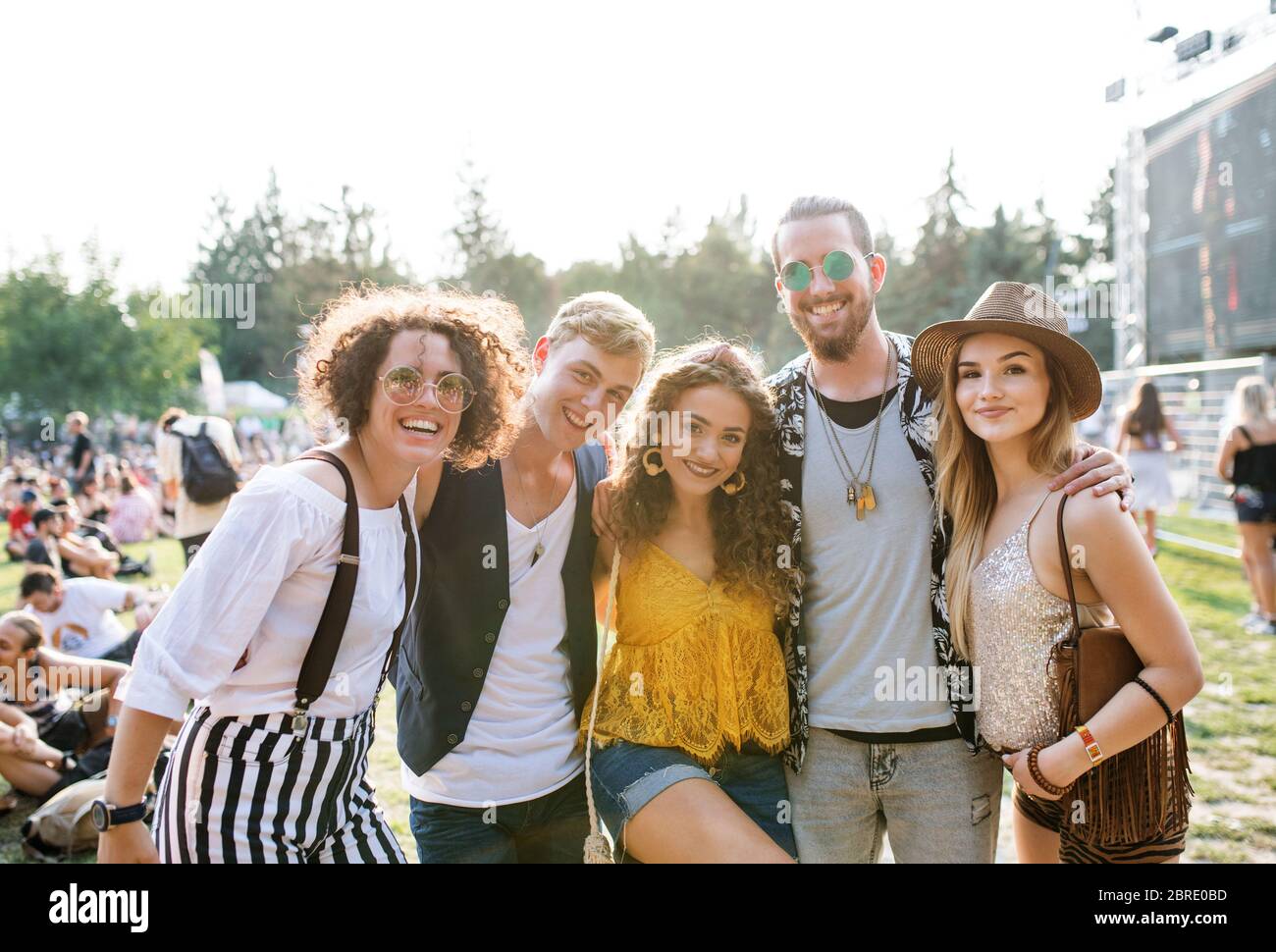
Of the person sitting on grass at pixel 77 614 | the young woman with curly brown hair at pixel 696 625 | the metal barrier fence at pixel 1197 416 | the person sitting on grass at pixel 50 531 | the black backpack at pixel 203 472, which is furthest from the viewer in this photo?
the metal barrier fence at pixel 1197 416

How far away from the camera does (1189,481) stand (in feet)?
49.3

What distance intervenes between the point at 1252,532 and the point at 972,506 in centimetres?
681

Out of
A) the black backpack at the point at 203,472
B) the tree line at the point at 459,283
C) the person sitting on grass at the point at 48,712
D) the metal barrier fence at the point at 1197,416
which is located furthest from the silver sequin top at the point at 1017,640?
the tree line at the point at 459,283

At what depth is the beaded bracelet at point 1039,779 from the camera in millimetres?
2357

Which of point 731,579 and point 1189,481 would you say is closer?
point 731,579

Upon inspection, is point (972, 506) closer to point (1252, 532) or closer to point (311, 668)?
point (311, 668)

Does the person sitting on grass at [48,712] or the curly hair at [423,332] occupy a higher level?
the curly hair at [423,332]

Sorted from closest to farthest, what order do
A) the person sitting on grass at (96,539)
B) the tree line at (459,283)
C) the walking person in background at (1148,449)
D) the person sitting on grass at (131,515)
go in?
the person sitting on grass at (96,539) → the walking person in background at (1148,449) → the person sitting on grass at (131,515) → the tree line at (459,283)

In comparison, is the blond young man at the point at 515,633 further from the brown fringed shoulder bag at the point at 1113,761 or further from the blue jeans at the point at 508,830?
the brown fringed shoulder bag at the point at 1113,761

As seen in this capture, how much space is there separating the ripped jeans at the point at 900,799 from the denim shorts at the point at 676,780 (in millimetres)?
93

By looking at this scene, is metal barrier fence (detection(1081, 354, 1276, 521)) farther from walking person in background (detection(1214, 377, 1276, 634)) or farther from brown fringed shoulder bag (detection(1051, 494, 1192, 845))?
brown fringed shoulder bag (detection(1051, 494, 1192, 845))

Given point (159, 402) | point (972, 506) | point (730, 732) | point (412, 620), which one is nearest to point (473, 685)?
point (412, 620)

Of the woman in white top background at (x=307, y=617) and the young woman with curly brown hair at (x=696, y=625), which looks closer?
the woman in white top background at (x=307, y=617)

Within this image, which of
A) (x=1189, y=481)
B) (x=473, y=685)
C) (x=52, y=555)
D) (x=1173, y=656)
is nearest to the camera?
(x=1173, y=656)
